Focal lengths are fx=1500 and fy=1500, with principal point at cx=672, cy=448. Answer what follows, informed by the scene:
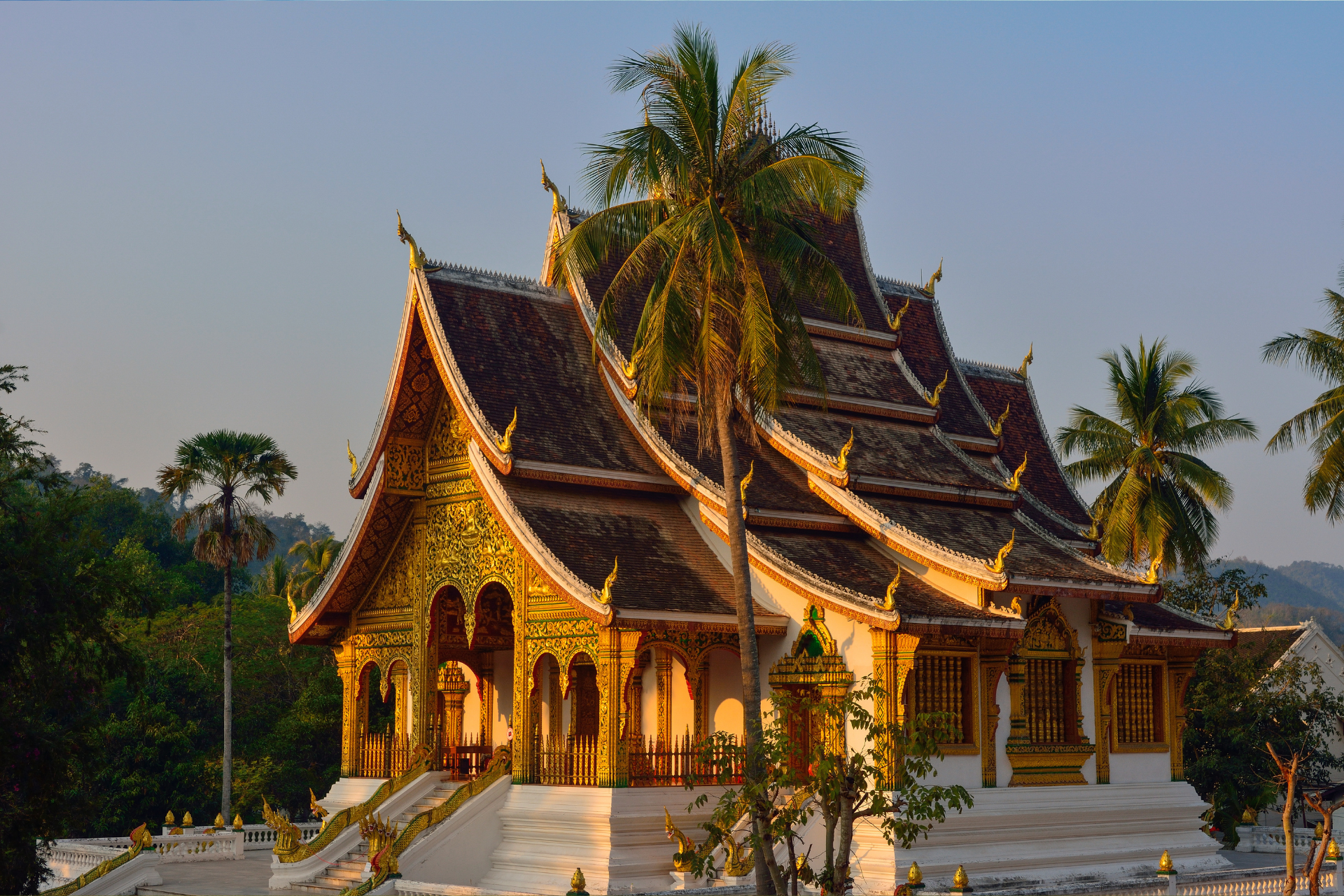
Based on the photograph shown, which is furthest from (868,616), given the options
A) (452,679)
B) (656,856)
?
(452,679)

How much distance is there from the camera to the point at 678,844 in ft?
53.2

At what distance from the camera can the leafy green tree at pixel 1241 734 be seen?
24.7 m

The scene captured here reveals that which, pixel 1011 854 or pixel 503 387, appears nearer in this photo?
pixel 1011 854

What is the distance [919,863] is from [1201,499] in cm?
1549

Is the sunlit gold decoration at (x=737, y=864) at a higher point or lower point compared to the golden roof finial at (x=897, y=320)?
lower

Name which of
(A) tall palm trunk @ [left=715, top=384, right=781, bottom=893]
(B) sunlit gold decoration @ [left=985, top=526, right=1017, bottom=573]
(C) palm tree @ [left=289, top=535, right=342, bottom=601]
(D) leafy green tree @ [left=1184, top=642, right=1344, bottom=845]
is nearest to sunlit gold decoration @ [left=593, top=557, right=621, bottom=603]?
(A) tall palm trunk @ [left=715, top=384, right=781, bottom=893]

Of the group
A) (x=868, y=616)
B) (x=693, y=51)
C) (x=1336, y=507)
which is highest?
(x=693, y=51)

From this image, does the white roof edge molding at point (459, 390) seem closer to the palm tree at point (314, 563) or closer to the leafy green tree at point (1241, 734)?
the leafy green tree at point (1241, 734)

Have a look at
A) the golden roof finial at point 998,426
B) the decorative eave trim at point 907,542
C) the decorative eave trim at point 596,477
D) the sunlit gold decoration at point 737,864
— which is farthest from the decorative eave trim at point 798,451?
the sunlit gold decoration at point 737,864

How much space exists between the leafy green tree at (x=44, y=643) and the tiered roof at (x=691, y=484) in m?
4.74

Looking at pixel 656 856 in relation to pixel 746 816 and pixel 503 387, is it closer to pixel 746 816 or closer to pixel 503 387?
pixel 746 816

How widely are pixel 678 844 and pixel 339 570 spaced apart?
6566mm

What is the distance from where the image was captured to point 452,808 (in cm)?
1697

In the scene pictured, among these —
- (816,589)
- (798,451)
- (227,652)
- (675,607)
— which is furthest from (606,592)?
(227,652)
